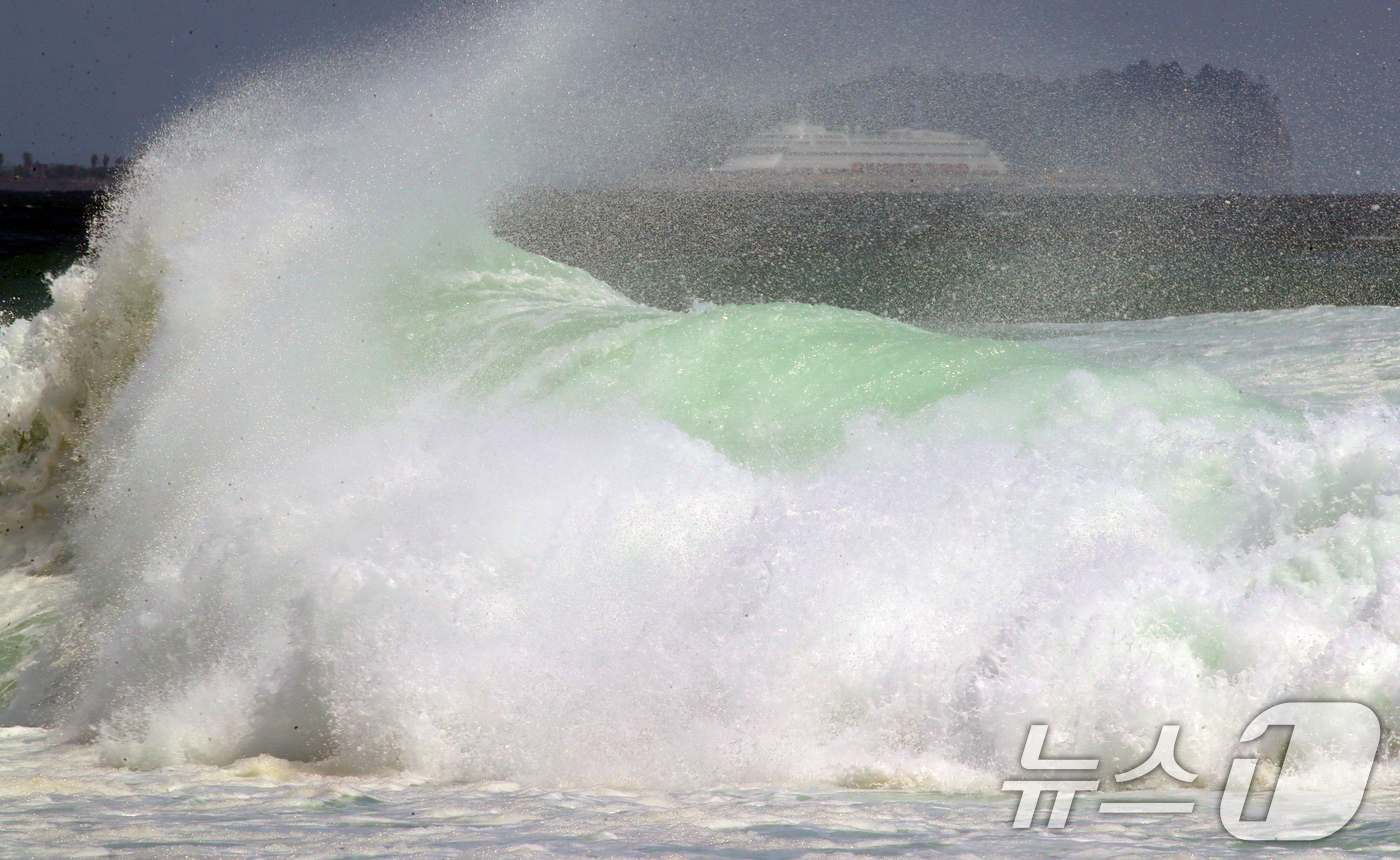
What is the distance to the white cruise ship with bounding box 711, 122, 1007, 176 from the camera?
91.1 meters

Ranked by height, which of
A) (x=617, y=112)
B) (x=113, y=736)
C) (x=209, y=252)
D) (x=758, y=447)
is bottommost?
(x=113, y=736)

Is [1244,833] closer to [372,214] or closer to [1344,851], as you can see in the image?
[1344,851]

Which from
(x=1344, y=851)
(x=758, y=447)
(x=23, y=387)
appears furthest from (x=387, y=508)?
(x=23, y=387)

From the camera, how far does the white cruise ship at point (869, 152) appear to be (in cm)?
9112

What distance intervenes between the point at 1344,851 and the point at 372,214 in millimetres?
7277

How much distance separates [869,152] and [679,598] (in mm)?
94739

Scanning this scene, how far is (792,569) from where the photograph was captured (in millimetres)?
4453
